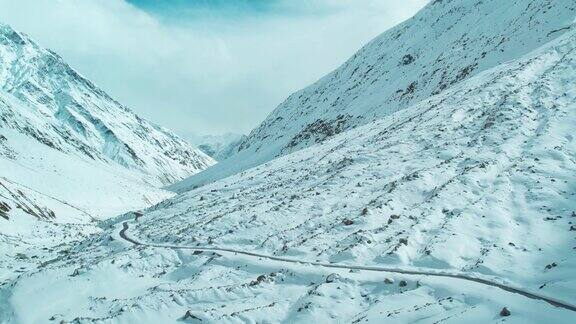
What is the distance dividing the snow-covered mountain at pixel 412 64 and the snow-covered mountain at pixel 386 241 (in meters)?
27.5

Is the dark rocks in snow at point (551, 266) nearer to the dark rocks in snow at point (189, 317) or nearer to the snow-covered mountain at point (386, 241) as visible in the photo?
the snow-covered mountain at point (386, 241)

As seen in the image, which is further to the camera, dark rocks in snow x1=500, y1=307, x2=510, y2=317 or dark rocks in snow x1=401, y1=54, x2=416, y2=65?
dark rocks in snow x1=401, y1=54, x2=416, y2=65

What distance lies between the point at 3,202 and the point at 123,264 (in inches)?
1993

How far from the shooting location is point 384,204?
84.5ft

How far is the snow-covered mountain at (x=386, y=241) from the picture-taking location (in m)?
16.6

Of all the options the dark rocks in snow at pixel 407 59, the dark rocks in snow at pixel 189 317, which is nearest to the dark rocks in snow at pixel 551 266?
the dark rocks in snow at pixel 189 317

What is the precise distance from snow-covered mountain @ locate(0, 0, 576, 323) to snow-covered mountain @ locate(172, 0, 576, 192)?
27.5m

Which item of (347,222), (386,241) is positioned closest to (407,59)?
(347,222)

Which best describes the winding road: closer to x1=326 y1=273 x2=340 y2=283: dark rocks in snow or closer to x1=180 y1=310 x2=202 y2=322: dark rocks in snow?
x1=326 y1=273 x2=340 y2=283: dark rocks in snow

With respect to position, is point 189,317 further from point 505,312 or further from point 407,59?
point 407,59

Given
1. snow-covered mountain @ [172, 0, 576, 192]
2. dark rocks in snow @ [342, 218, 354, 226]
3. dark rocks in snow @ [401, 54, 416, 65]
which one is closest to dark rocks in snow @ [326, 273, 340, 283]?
dark rocks in snow @ [342, 218, 354, 226]

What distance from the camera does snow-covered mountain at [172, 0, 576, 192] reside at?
6606 centimetres

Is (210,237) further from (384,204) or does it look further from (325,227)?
(384,204)

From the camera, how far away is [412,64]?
9712 centimetres
